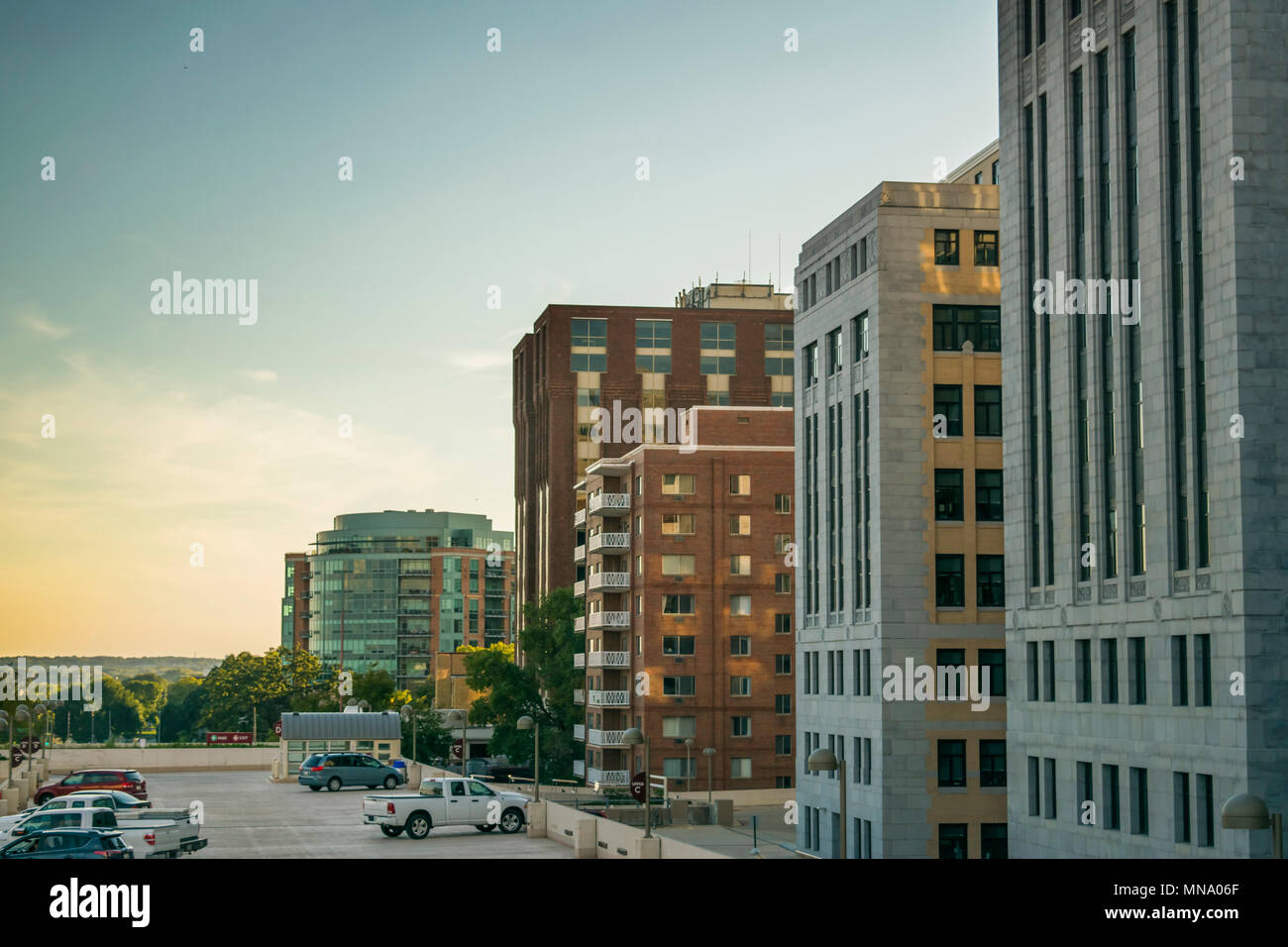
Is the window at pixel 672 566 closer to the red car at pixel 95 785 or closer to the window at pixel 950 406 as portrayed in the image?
the window at pixel 950 406

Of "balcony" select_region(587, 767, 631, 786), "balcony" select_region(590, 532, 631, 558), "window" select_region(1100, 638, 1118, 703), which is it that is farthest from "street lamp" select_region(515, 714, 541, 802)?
"balcony" select_region(590, 532, 631, 558)

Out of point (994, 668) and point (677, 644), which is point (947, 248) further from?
point (677, 644)

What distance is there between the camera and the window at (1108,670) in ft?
150

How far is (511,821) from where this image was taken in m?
55.0

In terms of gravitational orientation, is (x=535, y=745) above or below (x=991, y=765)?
above

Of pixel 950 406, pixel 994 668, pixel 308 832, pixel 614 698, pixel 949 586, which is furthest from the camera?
pixel 614 698

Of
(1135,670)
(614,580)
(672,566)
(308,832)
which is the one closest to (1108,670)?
(1135,670)

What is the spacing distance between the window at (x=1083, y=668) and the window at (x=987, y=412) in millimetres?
17296

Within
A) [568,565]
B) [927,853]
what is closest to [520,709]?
[568,565]

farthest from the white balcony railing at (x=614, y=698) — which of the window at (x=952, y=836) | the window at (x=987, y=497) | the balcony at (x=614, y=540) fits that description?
the window at (x=987, y=497)

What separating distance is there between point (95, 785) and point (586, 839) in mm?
30163

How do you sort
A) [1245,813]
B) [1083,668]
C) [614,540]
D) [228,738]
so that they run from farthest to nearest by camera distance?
1. [228,738]
2. [614,540]
3. [1083,668]
4. [1245,813]

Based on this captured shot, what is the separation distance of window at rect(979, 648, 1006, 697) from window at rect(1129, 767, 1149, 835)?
61.2 ft
